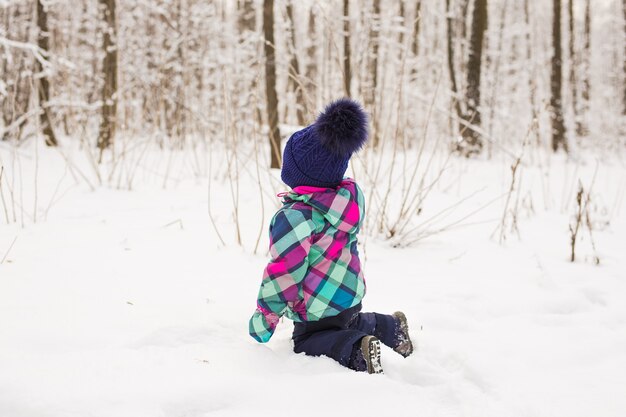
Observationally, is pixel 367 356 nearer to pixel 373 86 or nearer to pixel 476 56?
pixel 373 86

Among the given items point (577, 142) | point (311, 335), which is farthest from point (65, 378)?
point (577, 142)

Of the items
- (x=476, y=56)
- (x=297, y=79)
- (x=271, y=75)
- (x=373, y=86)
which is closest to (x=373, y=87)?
(x=297, y=79)

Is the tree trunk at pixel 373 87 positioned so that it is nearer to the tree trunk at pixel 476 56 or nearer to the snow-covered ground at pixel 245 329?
the snow-covered ground at pixel 245 329

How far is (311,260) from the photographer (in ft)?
5.00

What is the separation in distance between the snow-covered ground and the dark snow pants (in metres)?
0.04

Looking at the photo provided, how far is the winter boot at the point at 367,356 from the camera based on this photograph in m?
1.38

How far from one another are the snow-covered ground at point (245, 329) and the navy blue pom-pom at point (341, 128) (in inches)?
26.1

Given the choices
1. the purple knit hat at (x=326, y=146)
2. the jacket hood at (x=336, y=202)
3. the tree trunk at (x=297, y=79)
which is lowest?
the jacket hood at (x=336, y=202)

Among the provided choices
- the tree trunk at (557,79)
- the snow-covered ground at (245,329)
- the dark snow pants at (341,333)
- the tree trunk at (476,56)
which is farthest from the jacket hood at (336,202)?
the tree trunk at (557,79)

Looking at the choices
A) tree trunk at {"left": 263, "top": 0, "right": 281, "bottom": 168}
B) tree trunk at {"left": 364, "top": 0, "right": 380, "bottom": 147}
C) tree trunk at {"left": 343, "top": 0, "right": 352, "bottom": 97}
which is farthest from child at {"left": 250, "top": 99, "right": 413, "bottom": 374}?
tree trunk at {"left": 263, "top": 0, "right": 281, "bottom": 168}

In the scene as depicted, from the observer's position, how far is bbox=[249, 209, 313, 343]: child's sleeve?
1463 millimetres

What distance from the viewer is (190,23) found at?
11.6 metres

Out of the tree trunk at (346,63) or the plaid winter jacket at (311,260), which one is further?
the tree trunk at (346,63)

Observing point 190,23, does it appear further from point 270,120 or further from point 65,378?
point 65,378
